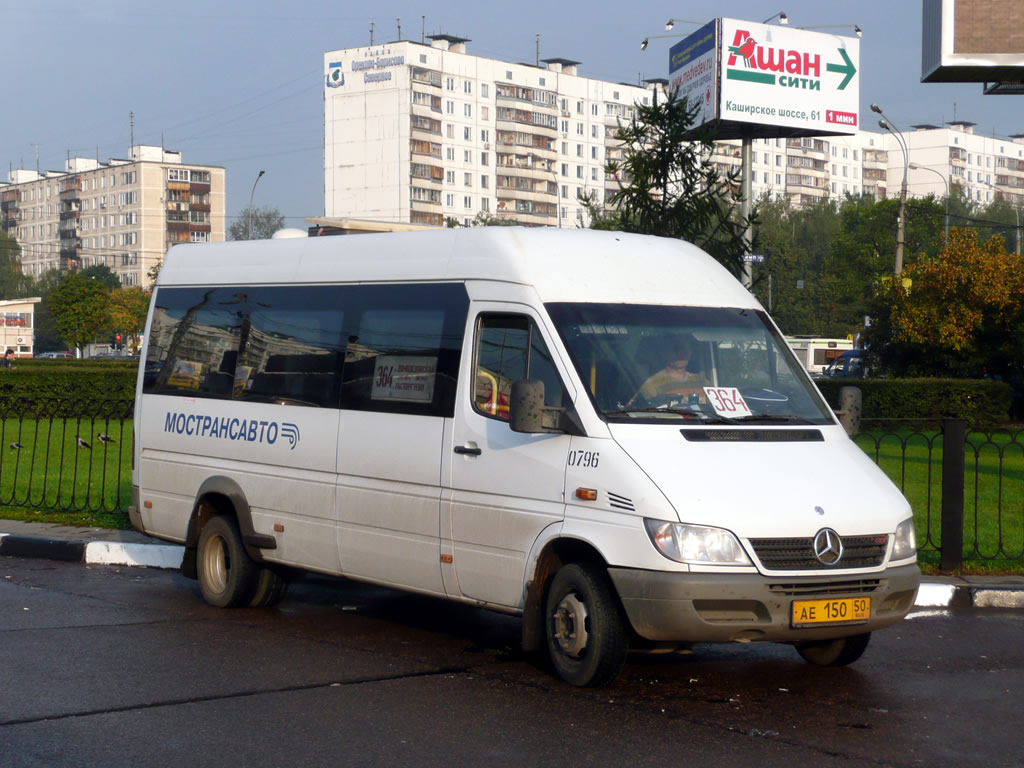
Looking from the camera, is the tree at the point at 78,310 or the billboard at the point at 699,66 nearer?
the billboard at the point at 699,66

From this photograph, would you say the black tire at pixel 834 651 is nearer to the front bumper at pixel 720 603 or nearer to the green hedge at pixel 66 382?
the front bumper at pixel 720 603

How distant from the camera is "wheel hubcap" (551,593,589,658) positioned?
22.8 feet

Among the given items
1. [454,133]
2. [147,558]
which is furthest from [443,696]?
[454,133]

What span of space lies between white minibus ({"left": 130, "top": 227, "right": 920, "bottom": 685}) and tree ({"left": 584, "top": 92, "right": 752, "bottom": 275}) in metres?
A: 8.35

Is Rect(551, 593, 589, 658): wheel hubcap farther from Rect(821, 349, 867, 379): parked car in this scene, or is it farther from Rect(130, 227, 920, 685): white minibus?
Rect(821, 349, 867, 379): parked car

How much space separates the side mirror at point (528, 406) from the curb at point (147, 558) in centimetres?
424

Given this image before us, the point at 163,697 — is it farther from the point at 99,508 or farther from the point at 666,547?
the point at 99,508

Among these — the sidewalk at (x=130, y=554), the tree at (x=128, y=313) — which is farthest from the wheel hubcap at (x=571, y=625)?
the tree at (x=128, y=313)

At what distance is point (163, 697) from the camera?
6766 mm

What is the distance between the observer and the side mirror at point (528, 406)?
23.0 ft

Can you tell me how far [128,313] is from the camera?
9144cm

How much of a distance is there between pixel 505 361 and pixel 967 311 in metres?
30.2

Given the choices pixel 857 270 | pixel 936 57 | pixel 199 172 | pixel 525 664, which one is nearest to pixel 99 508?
pixel 525 664

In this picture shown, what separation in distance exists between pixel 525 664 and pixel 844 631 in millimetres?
1848
